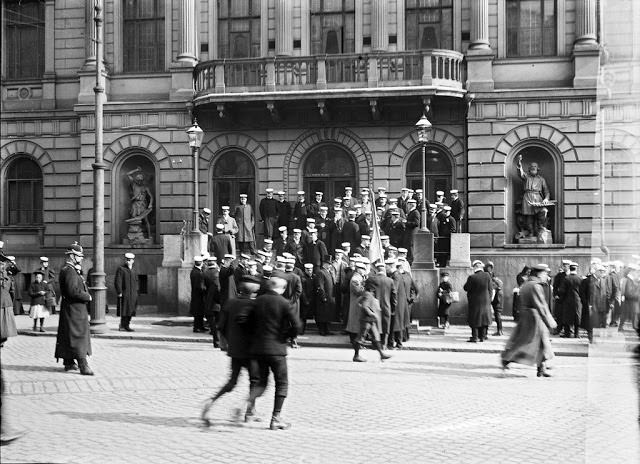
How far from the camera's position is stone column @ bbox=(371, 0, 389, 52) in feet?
89.8

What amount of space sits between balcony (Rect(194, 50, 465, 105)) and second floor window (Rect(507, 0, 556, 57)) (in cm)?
220

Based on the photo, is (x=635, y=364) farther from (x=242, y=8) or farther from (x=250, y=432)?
(x=242, y=8)

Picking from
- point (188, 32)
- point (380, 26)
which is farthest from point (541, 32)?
point (188, 32)

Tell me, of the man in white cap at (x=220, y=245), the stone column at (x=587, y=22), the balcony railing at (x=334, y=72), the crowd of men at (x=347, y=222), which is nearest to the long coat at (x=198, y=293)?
the crowd of men at (x=347, y=222)

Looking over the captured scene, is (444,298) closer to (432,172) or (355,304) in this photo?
(355,304)

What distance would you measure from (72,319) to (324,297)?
7.25 m

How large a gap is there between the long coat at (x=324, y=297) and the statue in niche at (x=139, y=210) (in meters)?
11.1

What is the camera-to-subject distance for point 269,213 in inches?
991

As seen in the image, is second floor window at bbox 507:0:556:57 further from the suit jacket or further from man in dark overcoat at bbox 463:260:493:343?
the suit jacket

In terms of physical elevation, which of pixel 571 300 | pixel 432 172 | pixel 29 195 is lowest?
pixel 571 300

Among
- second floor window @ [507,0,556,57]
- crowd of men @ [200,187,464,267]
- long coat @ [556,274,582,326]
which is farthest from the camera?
second floor window @ [507,0,556,57]

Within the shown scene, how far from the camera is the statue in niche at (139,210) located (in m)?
28.3

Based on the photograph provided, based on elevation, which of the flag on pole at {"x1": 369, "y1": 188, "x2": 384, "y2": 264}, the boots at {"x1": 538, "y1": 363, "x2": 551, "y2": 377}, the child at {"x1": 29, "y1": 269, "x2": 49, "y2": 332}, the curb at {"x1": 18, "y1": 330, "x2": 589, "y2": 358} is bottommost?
the curb at {"x1": 18, "y1": 330, "x2": 589, "y2": 358}

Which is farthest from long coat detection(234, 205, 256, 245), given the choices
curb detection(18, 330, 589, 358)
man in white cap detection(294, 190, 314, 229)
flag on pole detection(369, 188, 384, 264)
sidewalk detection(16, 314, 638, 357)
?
curb detection(18, 330, 589, 358)
